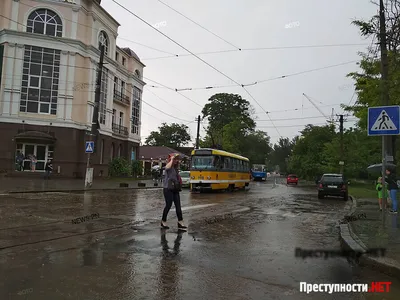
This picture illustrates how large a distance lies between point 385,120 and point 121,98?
40.3m

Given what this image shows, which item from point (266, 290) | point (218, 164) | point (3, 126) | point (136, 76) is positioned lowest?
point (266, 290)

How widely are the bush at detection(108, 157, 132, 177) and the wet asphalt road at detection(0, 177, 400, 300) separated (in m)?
30.9

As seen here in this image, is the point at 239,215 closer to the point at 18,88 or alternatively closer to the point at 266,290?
the point at 266,290

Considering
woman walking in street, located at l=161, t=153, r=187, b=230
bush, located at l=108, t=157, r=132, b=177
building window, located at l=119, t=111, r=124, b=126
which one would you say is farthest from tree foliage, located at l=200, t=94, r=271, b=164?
woman walking in street, located at l=161, t=153, r=187, b=230

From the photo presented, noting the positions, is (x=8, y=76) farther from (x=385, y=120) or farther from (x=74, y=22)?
(x=385, y=120)

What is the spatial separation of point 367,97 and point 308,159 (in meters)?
41.4

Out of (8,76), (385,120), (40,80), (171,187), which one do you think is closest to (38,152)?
(40,80)

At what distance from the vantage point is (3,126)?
32.1 m

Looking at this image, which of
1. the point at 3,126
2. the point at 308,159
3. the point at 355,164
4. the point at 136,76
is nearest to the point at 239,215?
the point at 3,126

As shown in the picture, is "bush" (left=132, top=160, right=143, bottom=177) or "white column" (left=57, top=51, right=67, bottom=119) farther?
"bush" (left=132, top=160, right=143, bottom=177)

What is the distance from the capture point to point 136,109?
167 feet

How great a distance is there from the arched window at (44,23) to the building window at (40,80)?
66.9 inches

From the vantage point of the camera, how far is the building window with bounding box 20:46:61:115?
1312 inches

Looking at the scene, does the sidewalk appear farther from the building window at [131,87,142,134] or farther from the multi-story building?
the building window at [131,87,142,134]
